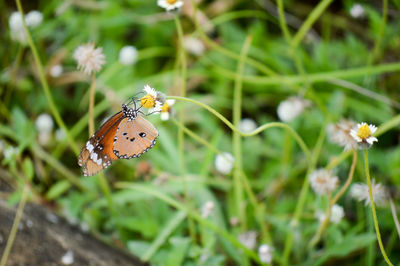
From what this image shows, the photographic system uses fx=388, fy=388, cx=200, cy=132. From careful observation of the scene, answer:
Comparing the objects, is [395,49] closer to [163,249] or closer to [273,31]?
[273,31]

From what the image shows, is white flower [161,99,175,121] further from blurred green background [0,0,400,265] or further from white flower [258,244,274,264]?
white flower [258,244,274,264]

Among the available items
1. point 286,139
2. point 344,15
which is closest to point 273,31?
point 344,15

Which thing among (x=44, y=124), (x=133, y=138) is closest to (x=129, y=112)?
(x=133, y=138)

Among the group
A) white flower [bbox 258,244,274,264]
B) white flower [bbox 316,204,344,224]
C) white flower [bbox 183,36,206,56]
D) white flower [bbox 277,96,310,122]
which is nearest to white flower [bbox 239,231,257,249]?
white flower [bbox 258,244,274,264]

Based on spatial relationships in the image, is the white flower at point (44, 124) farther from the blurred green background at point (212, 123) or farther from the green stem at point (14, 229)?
the green stem at point (14, 229)

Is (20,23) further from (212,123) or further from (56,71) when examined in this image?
(212,123)

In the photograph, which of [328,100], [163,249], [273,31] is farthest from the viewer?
[273,31]

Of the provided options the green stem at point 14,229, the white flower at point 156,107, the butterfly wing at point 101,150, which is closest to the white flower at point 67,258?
the green stem at point 14,229
